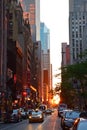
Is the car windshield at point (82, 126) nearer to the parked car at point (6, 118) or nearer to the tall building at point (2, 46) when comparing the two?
the parked car at point (6, 118)

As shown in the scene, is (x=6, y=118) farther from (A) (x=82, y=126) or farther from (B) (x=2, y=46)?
(B) (x=2, y=46)

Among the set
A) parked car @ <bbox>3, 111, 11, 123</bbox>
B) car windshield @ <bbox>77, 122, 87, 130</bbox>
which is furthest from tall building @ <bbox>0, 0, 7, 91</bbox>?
car windshield @ <bbox>77, 122, 87, 130</bbox>

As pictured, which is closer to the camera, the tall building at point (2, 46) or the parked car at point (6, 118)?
the parked car at point (6, 118)

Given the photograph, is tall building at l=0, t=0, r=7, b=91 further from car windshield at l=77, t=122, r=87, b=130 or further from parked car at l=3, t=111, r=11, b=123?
car windshield at l=77, t=122, r=87, b=130

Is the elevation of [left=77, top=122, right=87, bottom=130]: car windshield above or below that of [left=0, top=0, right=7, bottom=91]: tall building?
below

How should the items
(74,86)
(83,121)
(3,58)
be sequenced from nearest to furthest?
(83,121) < (74,86) < (3,58)

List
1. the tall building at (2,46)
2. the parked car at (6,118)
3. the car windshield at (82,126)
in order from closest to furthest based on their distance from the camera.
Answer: the car windshield at (82,126) < the parked car at (6,118) < the tall building at (2,46)

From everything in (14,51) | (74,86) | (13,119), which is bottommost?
(13,119)

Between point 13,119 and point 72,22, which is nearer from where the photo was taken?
point 13,119

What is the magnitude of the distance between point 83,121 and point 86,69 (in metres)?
45.8

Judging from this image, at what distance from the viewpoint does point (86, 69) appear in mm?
59719

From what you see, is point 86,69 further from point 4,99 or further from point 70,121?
point 4,99

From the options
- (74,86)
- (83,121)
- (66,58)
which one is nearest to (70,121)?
(83,121)

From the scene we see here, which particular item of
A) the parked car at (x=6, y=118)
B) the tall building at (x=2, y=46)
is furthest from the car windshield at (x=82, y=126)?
the tall building at (x=2, y=46)
